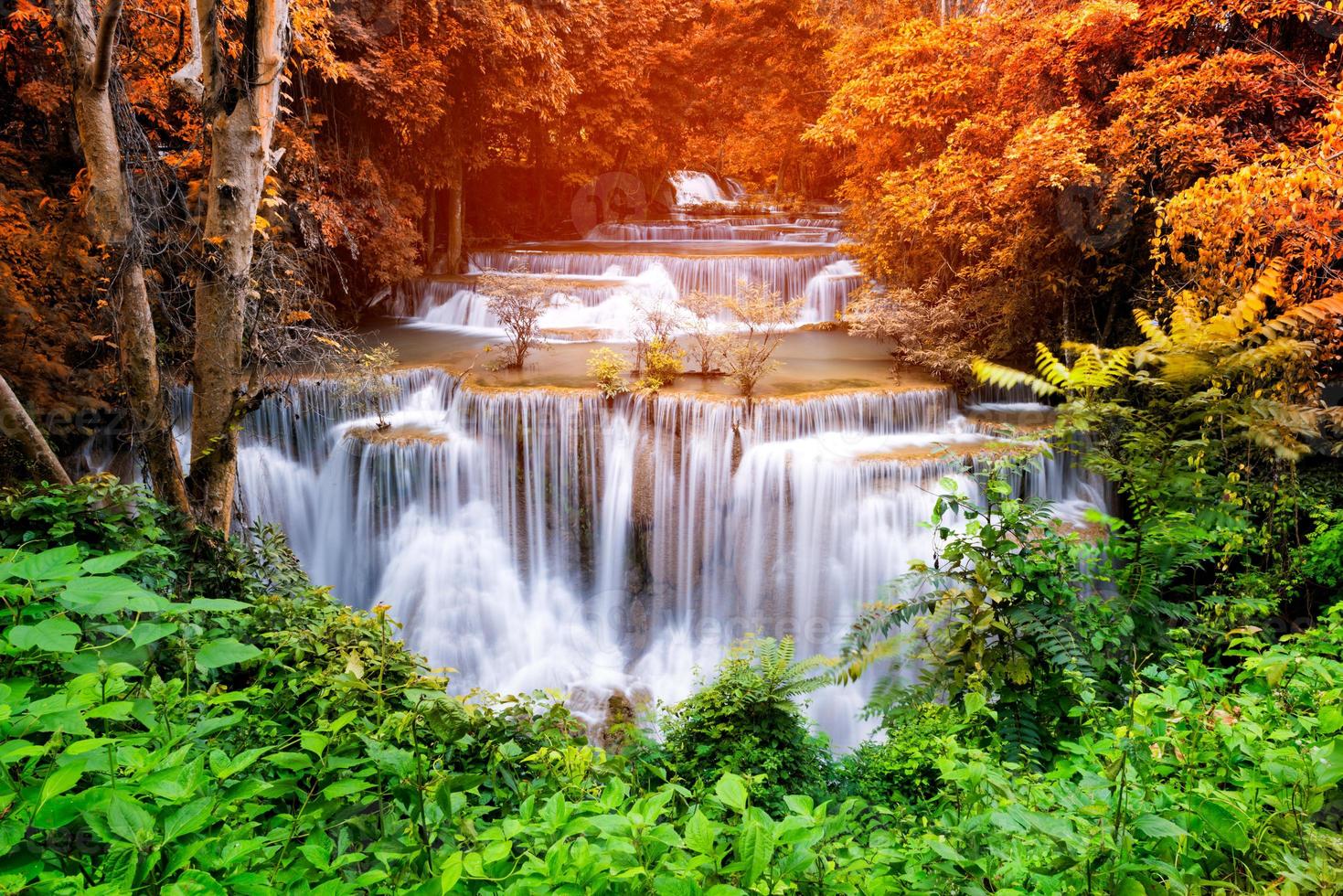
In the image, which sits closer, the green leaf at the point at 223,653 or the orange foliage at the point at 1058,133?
the green leaf at the point at 223,653

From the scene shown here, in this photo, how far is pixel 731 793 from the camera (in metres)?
1.26

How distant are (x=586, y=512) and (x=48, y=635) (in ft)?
28.1

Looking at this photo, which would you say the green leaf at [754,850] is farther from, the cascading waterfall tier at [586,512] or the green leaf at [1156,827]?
the cascading waterfall tier at [586,512]

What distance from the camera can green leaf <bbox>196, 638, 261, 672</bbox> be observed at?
1.36 m

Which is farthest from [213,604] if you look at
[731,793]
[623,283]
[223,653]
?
[623,283]

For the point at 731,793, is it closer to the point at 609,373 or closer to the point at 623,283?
the point at 609,373

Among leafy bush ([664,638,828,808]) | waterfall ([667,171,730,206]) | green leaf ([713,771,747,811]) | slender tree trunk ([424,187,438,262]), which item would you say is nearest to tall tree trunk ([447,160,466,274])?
slender tree trunk ([424,187,438,262])

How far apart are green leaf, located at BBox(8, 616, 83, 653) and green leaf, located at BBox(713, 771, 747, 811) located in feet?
3.66

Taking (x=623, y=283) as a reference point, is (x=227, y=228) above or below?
below

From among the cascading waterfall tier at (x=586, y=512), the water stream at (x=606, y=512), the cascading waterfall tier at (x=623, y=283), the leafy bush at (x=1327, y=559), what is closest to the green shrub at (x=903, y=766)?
the water stream at (x=606, y=512)

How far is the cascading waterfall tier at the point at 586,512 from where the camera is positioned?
363 inches

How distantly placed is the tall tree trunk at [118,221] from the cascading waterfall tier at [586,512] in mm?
4164

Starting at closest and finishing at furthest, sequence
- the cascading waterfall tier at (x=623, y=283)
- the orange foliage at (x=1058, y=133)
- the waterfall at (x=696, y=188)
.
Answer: the orange foliage at (x=1058, y=133) → the cascading waterfall tier at (x=623, y=283) → the waterfall at (x=696, y=188)

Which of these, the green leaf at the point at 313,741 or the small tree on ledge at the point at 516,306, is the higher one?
the small tree on ledge at the point at 516,306
